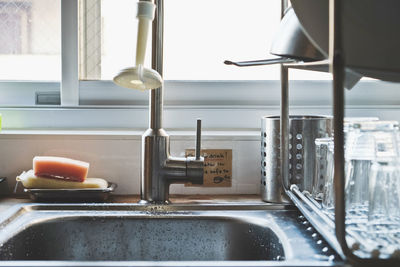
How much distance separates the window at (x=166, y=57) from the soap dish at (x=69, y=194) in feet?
1.21

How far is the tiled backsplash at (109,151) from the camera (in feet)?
3.83

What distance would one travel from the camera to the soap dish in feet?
3.36

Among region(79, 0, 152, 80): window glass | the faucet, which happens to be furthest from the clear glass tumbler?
region(79, 0, 152, 80): window glass

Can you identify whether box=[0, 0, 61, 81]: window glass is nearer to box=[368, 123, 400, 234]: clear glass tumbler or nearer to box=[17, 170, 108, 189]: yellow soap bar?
box=[17, 170, 108, 189]: yellow soap bar

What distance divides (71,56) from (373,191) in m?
0.94

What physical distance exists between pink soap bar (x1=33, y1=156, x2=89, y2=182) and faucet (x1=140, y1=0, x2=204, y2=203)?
15 centimetres

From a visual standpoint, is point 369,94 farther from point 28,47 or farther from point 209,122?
point 28,47

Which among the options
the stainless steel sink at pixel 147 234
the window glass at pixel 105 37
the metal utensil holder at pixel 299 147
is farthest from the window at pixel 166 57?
the stainless steel sink at pixel 147 234

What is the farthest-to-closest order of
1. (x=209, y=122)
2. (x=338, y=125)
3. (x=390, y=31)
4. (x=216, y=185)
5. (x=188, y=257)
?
(x=209, y=122)
(x=216, y=185)
(x=188, y=257)
(x=390, y=31)
(x=338, y=125)

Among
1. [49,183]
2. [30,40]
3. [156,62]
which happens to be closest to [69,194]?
[49,183]

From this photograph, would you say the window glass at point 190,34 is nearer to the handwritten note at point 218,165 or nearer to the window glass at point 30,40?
the window glass at point 30,40

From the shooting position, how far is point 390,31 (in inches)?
28.4

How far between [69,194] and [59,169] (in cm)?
6

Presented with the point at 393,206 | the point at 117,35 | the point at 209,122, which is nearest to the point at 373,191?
the point at 393,206
